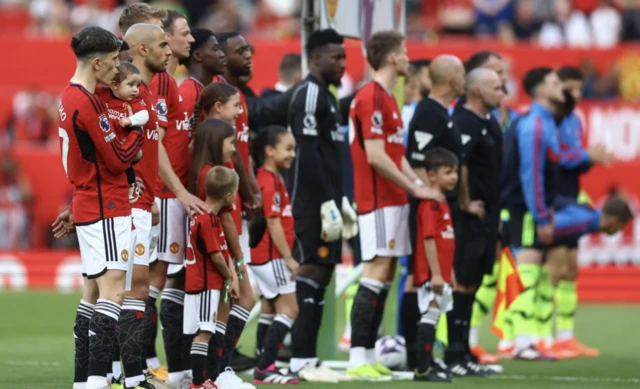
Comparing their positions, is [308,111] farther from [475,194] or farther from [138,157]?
[138,157]

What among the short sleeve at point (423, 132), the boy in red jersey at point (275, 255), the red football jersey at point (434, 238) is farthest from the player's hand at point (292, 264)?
the short sleeve at point (423, 132)

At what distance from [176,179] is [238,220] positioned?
60 cm

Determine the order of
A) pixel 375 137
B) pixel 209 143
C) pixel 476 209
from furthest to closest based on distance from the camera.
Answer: pixel 476 209, pixel 375 137, pixel 209 143

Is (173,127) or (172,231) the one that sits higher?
(173,127)

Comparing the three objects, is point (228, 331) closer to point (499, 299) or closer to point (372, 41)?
point (372, 41)

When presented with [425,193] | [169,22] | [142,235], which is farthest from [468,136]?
[142,235]

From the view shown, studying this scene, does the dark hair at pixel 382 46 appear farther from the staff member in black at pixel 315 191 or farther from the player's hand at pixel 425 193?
the player's hand at pixel 425 193

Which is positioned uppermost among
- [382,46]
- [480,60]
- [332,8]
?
[332,8]

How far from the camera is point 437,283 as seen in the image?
9891 mm

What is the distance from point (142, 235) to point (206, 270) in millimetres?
618

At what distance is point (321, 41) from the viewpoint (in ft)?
34.0

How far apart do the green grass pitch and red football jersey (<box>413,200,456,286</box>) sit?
34.1 inches

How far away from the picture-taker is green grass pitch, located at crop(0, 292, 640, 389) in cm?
978

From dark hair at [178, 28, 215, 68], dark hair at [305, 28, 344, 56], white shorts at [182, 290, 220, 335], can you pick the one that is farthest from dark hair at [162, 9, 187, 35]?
white shorts at [182, 290, 220, 335]
